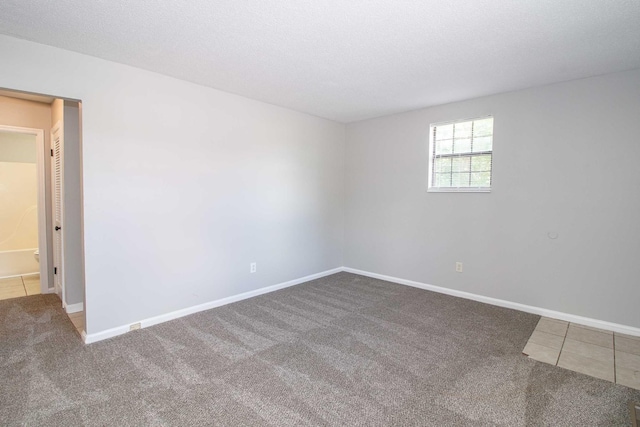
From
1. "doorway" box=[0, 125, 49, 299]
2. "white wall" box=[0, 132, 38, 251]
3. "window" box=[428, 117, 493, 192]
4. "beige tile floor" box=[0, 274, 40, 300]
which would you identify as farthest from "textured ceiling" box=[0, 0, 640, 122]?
"white wall" box=[0, 132, 38, 251]

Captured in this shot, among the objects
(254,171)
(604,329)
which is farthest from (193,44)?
(604,329)

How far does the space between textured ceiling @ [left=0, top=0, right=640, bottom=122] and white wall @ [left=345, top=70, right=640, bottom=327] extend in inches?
15.2

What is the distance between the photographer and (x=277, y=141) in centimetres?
427

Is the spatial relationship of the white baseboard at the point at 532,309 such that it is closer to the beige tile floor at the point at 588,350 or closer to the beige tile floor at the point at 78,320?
the beige tile floor at the point at 588,350

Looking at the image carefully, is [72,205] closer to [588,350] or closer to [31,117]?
[31,117]

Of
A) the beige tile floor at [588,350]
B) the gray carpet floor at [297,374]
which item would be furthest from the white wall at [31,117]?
the beige tile floor at [588,350]

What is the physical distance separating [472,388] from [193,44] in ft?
10.6

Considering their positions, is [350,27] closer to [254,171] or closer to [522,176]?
[254,171]

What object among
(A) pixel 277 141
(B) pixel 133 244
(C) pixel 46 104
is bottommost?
(B) pixel 133 244

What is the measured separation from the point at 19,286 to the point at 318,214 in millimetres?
4340

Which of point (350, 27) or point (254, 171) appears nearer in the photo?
point (350, 27)

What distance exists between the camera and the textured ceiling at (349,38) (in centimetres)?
198

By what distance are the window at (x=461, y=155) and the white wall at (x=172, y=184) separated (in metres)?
1.79

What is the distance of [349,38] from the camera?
2.36 m
